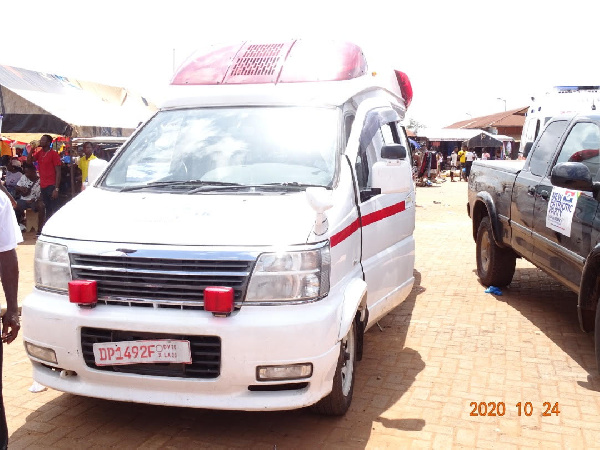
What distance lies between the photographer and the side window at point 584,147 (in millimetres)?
5184

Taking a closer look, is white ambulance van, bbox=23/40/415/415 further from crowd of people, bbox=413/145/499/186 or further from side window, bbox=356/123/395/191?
crowd of people, bbox=413/145/499/186

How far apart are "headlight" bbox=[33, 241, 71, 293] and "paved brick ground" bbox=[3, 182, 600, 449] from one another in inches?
36.6

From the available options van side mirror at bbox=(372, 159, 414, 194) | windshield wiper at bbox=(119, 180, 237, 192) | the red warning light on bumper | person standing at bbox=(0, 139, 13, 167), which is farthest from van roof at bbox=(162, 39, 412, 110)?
person standing at bbox=(0, 139, 13, 167)

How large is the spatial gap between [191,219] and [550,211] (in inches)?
139

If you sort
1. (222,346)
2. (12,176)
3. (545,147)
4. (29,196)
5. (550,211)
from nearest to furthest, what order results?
(222,346) < (550,211) < (545,147) < (29,196) < (12,176)

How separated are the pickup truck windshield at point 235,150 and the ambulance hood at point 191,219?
32cm

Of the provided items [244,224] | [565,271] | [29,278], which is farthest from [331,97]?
[29,278]

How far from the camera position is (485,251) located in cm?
795

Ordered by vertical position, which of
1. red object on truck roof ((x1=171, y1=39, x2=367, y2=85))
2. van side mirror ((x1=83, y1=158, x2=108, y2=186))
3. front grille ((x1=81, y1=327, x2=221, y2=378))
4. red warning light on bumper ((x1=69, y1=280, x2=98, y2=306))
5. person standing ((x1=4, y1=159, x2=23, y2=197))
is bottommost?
person standing ((x1=4, y1=159, x2=23, y2=197))

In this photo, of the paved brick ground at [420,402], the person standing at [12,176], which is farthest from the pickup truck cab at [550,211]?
the person standing at [12,176]

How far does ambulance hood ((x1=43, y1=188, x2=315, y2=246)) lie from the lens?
11.4 ft

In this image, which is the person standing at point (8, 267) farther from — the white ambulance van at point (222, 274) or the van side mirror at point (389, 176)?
the van side mirror at point (389, 176)

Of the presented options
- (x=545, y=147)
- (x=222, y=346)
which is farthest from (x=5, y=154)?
(x=222, y=346)

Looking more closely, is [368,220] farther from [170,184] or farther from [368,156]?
[170,184]
